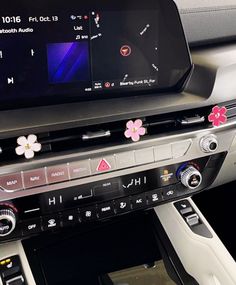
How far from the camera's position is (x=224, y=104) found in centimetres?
84

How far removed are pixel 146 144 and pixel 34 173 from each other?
20 centimetres

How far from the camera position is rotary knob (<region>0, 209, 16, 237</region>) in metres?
0.70

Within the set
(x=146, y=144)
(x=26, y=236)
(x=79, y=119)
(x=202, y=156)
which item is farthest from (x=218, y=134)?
(x=26, y=236)

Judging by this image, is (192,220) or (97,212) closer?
(97,212)

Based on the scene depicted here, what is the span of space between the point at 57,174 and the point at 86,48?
212mm

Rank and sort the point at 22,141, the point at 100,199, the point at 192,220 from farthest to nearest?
the point at 192,220
the point at 100,199
the point at 22,141

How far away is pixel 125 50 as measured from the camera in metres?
0.74

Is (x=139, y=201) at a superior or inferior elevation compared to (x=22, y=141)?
inferior

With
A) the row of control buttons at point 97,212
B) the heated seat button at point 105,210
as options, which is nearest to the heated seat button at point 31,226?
the row of control buttons at point 97,212

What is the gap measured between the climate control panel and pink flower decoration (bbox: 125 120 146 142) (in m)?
0.07

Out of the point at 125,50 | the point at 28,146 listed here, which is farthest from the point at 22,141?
the point at 125,50

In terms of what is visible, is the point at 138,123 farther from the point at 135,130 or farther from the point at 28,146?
the point at 28,146

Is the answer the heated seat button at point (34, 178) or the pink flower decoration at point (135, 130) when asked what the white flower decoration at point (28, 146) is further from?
the pink flower decoration at point (135, 130)

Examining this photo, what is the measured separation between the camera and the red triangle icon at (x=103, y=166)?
74 centimetres
